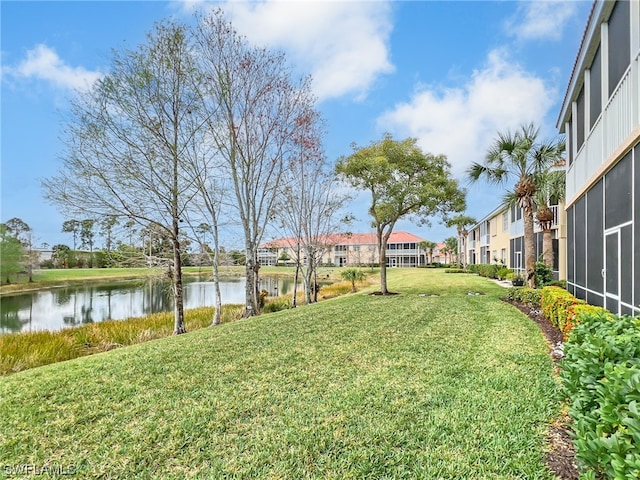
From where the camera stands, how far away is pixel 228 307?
15.0 metres

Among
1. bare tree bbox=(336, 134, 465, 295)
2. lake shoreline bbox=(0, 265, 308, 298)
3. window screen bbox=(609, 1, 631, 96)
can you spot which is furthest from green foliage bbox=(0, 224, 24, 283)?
window screen bbox=(609, 1, 631, 96)

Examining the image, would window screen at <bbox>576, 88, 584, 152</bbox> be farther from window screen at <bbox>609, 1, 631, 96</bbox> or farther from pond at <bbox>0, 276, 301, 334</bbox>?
pond at <bbox>0, 276, 301, 334</bbox>

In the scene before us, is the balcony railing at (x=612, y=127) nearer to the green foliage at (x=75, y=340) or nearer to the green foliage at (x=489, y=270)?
the green foliage at (x=75, y=340)

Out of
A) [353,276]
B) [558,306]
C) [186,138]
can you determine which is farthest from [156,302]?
[558,306]

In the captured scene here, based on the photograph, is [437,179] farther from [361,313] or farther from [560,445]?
[560,445]

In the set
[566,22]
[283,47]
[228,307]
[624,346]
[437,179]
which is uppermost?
[283,47]

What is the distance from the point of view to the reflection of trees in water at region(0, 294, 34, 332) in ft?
43.9

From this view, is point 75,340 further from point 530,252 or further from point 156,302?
point 530,252

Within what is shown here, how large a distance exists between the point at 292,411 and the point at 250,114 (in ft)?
35.3

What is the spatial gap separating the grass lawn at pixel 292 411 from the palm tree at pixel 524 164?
32.0 feet

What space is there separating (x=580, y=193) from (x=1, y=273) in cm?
2975

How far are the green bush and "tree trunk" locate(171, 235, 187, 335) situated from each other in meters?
9.82

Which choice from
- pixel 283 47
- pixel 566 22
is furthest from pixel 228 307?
pixel 566 22

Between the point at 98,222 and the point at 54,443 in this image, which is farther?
the point at 98,222
